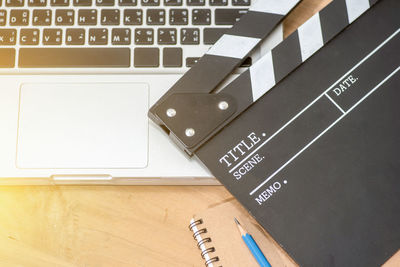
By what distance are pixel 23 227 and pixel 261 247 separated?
0.97ft

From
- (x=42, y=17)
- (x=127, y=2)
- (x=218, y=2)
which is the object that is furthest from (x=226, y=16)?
(x=42, y=17)

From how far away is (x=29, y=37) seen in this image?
1.88ft

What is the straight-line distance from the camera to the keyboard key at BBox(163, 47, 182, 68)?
0.57 m

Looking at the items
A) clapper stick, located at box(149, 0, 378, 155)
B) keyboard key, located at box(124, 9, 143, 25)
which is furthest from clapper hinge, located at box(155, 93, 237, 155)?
keyboard key, located at box(124, 9, 143, 25)

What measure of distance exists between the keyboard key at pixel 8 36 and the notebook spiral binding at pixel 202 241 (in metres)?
0.31

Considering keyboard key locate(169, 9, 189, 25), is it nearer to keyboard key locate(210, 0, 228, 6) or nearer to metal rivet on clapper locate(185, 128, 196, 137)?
keyboard key locate(210, 0, 228, 6)

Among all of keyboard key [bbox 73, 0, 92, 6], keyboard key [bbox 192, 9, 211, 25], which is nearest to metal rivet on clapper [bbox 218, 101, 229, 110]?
keyboard key [bbox 192, 9, 211, 25]

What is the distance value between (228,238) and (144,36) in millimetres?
268

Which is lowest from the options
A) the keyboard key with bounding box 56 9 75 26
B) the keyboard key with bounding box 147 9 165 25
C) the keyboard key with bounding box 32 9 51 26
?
the keyboard key with bounding box 147 9 165 25

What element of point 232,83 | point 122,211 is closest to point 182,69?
point 232,83

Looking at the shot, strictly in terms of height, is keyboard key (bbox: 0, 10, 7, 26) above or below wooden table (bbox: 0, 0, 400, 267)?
above

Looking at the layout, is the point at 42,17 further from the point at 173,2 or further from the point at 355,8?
the point at 355,8

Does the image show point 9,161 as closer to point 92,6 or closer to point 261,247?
point 92,6

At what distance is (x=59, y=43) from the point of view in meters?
0.57
